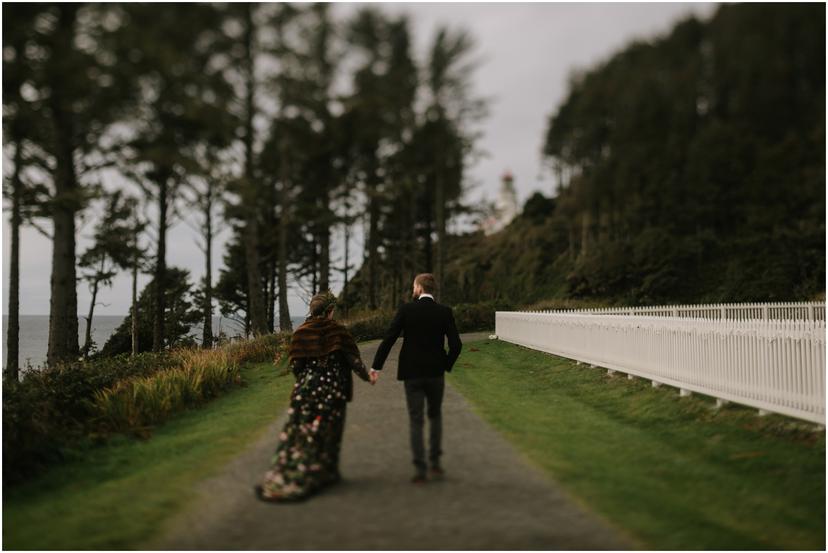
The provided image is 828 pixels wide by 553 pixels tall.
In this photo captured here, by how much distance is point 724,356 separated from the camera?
9.60m

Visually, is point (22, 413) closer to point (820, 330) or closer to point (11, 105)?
point (11, 105)

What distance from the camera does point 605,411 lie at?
10.5m

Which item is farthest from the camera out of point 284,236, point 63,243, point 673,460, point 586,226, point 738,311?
point 586,226

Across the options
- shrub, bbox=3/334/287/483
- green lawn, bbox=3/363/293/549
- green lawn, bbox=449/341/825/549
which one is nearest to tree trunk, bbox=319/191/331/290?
shrub, bbox=3/334/287/483

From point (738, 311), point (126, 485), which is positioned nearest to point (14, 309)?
point (126, 485)

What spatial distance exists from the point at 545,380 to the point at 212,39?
1504 cm

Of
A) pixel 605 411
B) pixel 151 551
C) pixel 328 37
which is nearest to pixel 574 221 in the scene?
pixel 328 37

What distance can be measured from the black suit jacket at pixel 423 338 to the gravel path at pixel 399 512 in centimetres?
98

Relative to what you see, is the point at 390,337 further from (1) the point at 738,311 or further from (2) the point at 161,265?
(1) the point at 738,311

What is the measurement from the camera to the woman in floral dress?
5695 millimetres

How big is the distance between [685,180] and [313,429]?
1686 inches

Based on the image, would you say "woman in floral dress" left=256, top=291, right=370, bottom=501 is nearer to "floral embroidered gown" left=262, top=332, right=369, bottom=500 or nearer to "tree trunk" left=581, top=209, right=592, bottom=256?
"floral embroidered gown" left=262, top=332, right=369, bottom=500

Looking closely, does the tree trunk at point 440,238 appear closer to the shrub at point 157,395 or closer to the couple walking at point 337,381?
the shrub at point 157,395

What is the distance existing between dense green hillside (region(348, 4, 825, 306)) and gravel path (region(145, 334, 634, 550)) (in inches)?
1082
